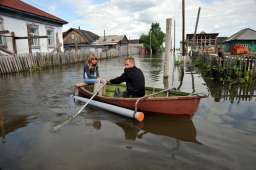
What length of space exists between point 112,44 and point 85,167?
46.9 metres

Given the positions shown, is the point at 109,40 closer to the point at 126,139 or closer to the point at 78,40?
the point at 78,40

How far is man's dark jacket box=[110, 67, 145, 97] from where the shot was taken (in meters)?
6.17

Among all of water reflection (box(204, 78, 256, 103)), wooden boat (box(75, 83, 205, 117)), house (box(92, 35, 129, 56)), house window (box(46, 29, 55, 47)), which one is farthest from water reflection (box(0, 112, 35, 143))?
house (box(92, 35, 129, 56))

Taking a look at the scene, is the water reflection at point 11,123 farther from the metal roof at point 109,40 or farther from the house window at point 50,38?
the metal roof at point 109,40

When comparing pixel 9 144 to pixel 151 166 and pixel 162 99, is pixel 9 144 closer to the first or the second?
pixel 151 166

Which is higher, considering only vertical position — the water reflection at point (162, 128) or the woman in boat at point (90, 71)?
the woman in boat at point (90, 71)

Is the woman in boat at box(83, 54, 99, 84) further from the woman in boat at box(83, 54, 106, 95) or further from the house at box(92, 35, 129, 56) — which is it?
the house at box(92, 35, 129, 56)

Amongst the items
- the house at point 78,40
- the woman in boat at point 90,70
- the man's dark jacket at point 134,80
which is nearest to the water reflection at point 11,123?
the man's dark jacket at point 134,80

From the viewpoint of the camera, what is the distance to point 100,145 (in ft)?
15.0

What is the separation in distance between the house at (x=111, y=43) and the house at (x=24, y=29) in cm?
2115

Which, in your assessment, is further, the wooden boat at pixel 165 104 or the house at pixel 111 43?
the house at pixel 111 43

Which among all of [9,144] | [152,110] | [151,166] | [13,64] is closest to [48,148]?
[9,144]

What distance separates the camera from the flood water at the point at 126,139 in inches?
152

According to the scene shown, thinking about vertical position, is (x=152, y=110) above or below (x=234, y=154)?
above
